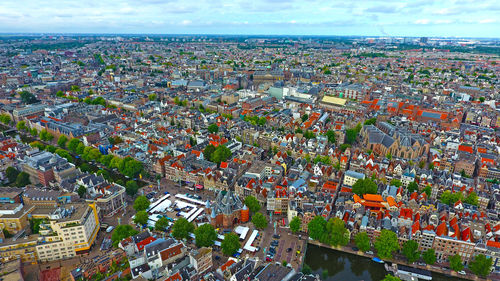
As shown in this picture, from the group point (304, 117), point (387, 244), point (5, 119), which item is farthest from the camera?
point (304, 117)

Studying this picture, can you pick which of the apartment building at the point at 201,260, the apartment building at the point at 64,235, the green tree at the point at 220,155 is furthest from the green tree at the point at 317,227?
the apartment building at the point at 64,235

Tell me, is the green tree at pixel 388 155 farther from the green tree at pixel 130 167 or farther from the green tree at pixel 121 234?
the green tree at pixel 121 234

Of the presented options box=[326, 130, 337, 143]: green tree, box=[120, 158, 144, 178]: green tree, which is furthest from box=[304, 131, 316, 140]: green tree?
box=[120, 158, 144, 178]: green tree

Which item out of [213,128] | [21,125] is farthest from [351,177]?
[21,125]

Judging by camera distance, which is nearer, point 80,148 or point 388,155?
point 388,155

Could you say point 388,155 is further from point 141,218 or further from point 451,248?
point 141,218

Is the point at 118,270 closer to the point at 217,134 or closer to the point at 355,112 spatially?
the point at 217,134

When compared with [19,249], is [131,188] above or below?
above
